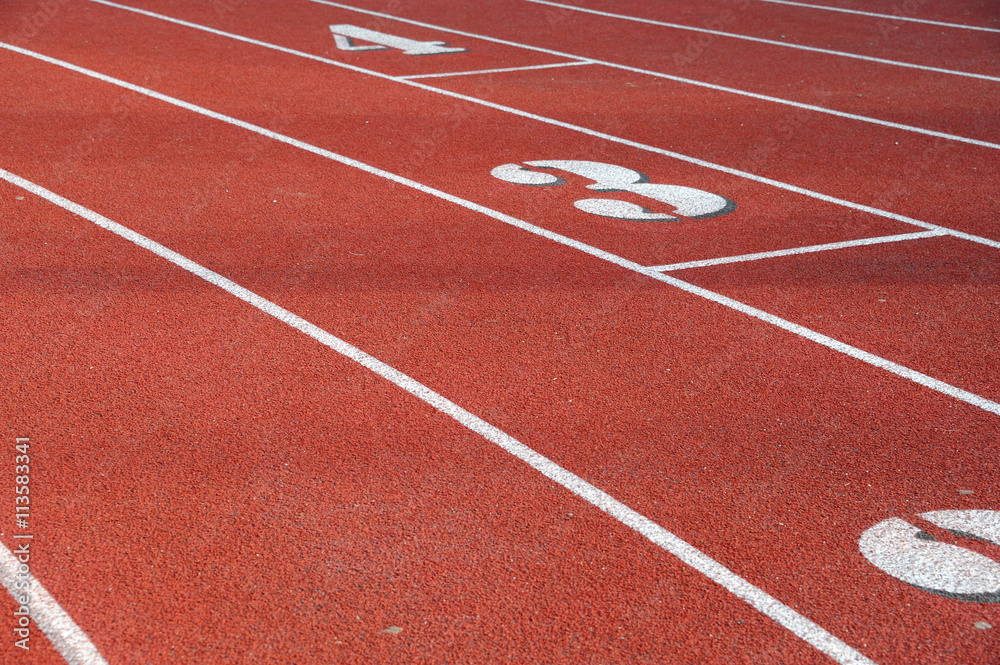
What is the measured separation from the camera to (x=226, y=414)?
4707mm

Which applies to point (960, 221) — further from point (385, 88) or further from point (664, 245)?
point (385, 88)

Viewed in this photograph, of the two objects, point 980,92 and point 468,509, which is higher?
point 980,92

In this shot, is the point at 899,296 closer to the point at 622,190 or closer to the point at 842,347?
the point at 842,347

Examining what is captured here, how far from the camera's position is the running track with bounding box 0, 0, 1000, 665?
142 inches

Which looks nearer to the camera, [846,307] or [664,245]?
[846,307]

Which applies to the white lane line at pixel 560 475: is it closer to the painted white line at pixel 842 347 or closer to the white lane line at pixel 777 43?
the painted white line at pixel 842 347

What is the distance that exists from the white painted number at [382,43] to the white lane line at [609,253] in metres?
3.22

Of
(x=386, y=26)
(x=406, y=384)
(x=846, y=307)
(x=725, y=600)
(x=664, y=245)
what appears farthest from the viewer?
(x=386, y=26)

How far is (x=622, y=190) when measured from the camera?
7914mm

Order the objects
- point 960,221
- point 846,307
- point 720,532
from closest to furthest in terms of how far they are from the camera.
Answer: point 720,532, point 846,307, point 960,221

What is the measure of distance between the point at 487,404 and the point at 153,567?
1731 millimetres

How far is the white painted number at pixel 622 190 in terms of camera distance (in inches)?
293

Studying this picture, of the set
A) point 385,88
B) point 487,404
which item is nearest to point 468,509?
point 487,404

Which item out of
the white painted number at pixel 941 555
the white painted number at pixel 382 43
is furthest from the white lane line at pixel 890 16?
the white painted number at pixel 941 555
